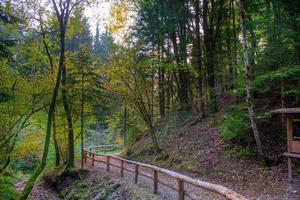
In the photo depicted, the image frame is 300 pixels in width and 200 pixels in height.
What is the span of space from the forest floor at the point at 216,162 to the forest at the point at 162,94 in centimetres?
6

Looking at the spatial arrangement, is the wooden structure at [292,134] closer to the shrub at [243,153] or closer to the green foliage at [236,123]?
the green foliage at [236,123]

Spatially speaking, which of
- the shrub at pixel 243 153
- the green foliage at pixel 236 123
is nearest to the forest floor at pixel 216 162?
the shrub at pixel 243 153

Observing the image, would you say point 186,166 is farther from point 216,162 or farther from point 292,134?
point 292,134

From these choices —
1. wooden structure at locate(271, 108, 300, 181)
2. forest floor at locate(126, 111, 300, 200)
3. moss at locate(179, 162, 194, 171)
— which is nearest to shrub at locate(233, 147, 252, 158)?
forest floor at locate(126, 111, 300, 200)

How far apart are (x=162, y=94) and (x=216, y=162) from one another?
1197 centimetres

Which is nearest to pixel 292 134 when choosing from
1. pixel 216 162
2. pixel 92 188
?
pixel 216 162

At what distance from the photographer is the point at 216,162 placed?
12648 mm

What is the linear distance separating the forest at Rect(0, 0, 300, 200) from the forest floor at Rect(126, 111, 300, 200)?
2.4 inches

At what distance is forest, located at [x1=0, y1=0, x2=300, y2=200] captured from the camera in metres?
11.1

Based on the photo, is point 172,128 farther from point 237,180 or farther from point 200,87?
point 237,180

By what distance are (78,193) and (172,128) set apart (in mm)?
8229

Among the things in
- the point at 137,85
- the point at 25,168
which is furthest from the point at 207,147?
the point at 25,168

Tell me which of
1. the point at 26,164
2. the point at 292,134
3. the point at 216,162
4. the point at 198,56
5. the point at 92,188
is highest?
the point at 198,56

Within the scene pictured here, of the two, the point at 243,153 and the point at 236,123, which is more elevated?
the point at 236,123
